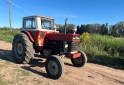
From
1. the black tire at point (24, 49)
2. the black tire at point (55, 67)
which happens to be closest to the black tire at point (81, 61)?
the black tire at point (55, 67)

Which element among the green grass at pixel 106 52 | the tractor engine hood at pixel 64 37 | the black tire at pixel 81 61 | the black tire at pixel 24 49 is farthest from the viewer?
the green grass at pixel 106 52

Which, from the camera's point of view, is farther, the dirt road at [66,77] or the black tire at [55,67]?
the black tire at [55,67]

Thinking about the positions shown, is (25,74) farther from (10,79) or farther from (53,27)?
(53,27)

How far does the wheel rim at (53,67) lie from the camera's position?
5.40m

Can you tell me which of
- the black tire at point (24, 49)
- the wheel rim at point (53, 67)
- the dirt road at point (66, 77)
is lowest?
the dirt road at point (66, 77)

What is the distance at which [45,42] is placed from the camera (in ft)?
22.2

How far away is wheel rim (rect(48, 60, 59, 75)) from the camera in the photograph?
5399 mm

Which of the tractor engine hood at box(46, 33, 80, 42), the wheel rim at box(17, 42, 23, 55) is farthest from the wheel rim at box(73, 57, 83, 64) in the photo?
the wheel rim at box(17, 42, 23, 55)

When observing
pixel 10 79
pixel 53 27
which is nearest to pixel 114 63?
pixel 53 27

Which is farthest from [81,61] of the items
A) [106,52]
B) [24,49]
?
[106,52]

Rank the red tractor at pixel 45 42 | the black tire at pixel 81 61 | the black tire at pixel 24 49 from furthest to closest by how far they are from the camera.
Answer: the black tire at pixel 81 61, the black tire at pixel 24 49, the red tractor at pixel 45 42

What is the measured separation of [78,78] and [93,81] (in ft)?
1.82

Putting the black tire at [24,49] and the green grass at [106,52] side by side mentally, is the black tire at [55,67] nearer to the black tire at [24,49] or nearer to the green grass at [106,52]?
the black tire at [24,49]

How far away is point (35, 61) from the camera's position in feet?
→ 24.2
